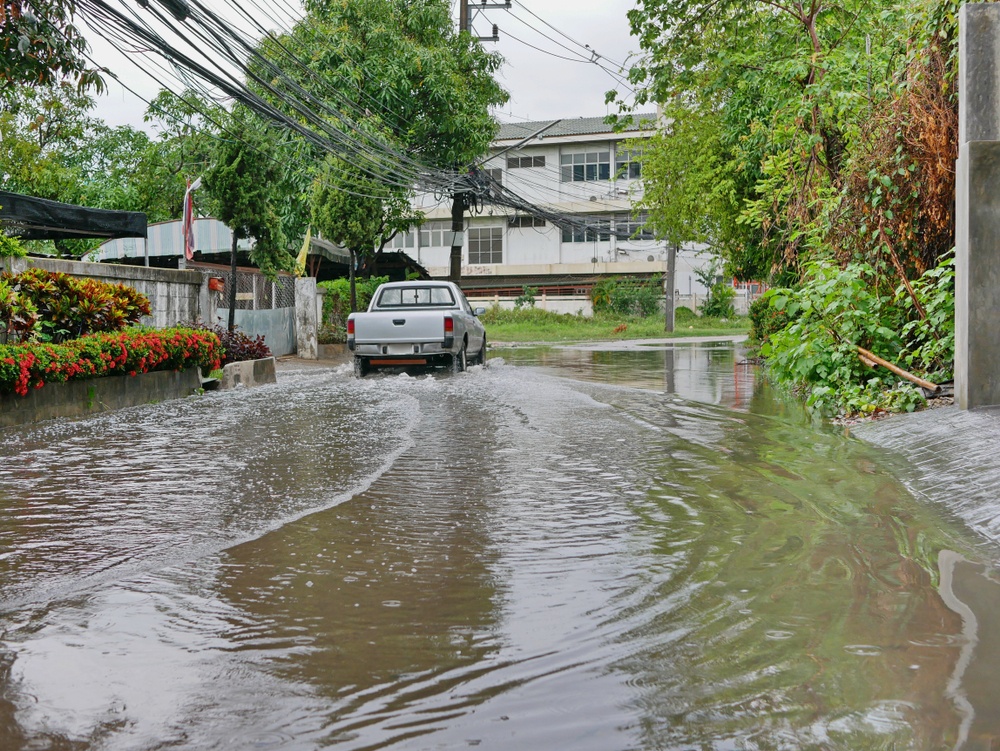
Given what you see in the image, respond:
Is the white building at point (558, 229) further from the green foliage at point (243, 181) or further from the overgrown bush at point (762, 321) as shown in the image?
the green foliage at point (243, 181)

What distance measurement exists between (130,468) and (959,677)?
22.6 ft

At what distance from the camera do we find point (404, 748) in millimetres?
3219

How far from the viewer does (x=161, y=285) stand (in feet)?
59.4

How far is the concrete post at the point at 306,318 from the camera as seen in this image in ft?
90.8

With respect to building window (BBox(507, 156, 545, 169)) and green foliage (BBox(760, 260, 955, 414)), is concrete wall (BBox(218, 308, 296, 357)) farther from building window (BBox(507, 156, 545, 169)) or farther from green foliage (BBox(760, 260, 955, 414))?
building window (BBox(507, 156, 545, 169))

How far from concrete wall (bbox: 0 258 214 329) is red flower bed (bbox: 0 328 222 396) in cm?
126

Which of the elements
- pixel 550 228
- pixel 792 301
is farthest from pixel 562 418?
pixel 550 228

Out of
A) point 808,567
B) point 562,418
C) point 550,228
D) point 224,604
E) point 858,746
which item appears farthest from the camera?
point 550,228

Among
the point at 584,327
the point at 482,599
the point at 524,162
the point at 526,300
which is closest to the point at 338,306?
the point at 584,327

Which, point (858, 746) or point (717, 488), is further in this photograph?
point (717, 488)

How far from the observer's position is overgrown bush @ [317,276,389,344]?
30.1 metres

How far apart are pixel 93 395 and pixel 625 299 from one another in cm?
4297

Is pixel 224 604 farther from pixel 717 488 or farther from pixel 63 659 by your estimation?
pixel 717 488

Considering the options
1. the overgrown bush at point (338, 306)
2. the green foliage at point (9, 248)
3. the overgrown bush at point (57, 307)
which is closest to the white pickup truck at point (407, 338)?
the overgrown bush at point (57, 307)
